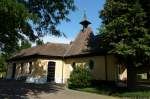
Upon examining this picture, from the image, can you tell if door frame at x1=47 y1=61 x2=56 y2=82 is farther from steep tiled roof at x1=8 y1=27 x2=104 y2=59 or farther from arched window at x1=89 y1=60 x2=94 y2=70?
arched window at x1=89 y1=60 x2=94 y2=70

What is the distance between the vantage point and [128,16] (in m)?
22.1

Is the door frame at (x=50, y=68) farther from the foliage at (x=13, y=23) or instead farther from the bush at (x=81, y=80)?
the foliage at (x=13, y=23)

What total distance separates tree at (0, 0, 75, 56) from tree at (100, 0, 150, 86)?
379 centimetres

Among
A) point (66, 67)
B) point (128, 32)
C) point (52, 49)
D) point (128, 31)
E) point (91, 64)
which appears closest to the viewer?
point (128, 32)

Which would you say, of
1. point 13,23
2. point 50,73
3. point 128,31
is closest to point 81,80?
point 128,31

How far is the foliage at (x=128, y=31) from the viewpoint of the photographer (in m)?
21.1

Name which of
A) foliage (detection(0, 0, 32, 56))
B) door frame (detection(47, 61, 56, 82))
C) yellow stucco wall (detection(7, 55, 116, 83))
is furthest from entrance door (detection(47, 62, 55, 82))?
foliage (detection(0, 0, 32, 56))

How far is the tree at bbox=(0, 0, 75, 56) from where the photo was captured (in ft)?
49.0

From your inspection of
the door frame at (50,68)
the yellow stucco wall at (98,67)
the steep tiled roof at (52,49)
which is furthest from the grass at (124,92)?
the steep tiled roof at (52,49)

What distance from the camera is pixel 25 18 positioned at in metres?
15.6

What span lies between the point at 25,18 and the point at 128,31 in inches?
376

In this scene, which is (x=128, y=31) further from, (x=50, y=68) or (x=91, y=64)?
(x=50, y=68)

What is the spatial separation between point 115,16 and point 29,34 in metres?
7.78

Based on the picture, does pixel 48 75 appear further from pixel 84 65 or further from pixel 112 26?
pixel 112 26
